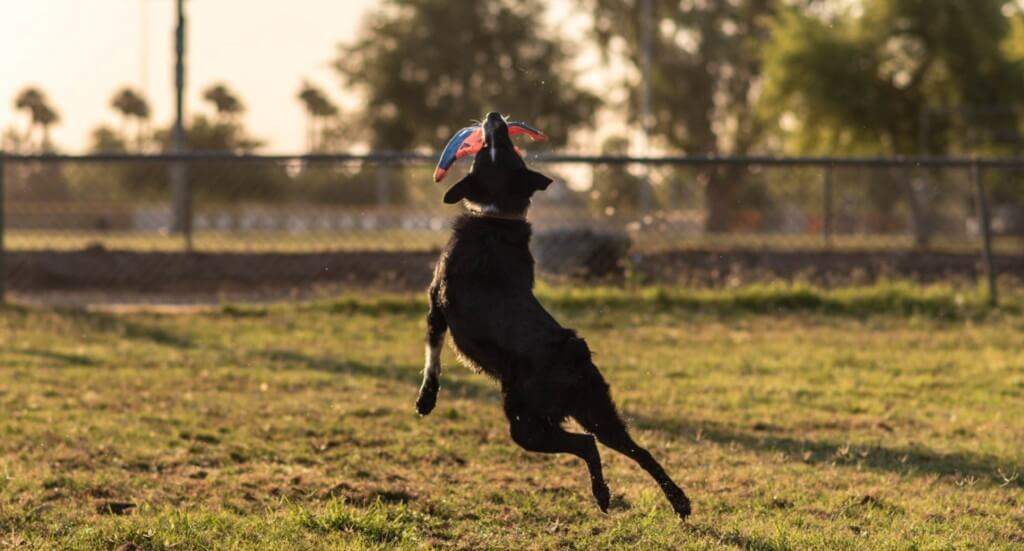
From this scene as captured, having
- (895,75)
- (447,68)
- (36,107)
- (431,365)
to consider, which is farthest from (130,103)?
(431,365)

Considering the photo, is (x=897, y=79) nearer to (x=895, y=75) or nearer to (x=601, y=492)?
(x=895, y=75)

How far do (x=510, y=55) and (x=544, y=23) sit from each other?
70.9 inches

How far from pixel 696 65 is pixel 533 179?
38.5 metres

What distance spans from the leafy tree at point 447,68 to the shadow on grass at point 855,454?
32492 mm

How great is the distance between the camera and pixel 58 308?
11.9 m

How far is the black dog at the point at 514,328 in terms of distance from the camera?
14.0ft

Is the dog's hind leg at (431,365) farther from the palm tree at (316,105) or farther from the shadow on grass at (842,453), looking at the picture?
the palm tree at (316,105)

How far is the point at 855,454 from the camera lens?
234 inches

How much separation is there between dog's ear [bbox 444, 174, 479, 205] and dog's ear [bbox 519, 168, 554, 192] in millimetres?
188

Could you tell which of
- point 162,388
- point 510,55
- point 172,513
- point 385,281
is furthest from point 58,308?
point 510,55

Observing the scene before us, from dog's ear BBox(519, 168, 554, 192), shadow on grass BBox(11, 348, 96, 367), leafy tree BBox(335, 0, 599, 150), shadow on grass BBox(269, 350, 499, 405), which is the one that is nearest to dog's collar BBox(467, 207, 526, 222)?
dog's ear BBox(519, 168, 554, 192)

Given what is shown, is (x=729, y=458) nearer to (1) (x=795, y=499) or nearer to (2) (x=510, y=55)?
(1) (x=795, y=499)

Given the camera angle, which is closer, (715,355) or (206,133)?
(715,355)

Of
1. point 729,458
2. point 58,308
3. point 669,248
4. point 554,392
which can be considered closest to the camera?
point 554,392
